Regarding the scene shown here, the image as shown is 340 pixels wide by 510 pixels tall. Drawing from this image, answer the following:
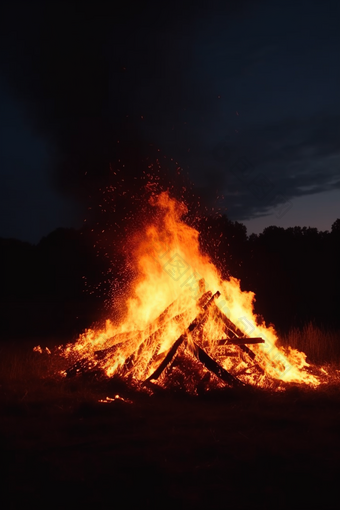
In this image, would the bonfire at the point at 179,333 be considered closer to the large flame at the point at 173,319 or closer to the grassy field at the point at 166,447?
the large flame at the point at 173,319

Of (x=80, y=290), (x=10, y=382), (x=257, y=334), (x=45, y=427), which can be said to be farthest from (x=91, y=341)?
(x=80, y=290)

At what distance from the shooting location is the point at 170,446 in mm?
4957

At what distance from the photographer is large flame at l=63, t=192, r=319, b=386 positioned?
8148mm

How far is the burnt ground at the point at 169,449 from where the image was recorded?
3.84 m

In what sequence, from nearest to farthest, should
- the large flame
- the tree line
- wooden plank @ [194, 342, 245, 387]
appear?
wooden plank @ [194, 342, 245, 387] → the large flame → the tree line

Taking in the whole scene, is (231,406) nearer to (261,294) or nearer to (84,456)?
(84,456)

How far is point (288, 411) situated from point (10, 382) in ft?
15.6

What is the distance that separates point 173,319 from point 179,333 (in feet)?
Answer: 1.00

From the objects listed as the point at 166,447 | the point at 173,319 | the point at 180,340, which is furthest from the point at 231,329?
the point at 166,447

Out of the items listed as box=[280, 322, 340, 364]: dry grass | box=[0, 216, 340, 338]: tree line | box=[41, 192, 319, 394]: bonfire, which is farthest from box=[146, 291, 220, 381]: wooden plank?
box=[0, 216, 340, 338]: tree line

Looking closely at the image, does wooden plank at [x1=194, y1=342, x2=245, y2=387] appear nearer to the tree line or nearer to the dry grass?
the dry grass

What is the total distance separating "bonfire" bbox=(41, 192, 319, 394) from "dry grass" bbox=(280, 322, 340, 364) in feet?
2.52

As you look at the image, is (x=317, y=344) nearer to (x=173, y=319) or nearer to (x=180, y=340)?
(x=173, y=319)

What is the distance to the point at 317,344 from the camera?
10.3m
